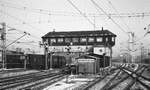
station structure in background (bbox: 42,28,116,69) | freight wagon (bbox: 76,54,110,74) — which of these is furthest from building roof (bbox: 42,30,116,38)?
freight wagon (bbox: 76,54,110,74)

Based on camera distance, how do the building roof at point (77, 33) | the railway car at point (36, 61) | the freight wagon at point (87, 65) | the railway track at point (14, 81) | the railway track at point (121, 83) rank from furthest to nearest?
Result: 1. the building roof at point (77, 33)
2. the railway car at point (36, 61)
3. the freight wagon at point (87, 65)
4. the railway track at point (121, 83)
5. the railway track at point (14, 81)

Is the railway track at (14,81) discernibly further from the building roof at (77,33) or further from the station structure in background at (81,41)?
the building roof at (77,33)

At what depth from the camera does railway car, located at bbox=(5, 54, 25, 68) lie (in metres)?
42.5

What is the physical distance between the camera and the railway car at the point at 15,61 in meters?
42.5

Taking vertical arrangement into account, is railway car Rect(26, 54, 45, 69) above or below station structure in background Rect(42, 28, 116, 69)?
below

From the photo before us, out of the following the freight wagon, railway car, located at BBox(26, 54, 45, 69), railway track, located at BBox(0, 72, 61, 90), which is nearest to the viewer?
railway track, located at BBox(0, 72, 61, 90)

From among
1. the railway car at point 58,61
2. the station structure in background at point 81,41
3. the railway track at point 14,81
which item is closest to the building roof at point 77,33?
the station structure in background at point 81,41

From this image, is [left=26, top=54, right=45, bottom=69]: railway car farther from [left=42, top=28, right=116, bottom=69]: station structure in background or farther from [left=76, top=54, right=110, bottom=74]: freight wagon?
[left=42, top=28, right=116, bottom=69]: station structure in background

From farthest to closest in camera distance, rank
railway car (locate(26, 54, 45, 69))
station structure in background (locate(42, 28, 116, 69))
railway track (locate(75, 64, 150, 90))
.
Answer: station structure in background (locate(42, 28, 116, 69))
railway car (locate(26, 54, 45, 69))
railway track (locate(75, 64, 150, 90))

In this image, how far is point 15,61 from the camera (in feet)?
146

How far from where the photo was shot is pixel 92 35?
72.8 metres

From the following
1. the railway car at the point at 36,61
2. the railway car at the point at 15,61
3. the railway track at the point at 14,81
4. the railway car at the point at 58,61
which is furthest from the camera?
the railway car at the point at 58,61

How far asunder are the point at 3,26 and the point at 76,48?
131ft

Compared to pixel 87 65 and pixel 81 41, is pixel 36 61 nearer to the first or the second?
pixel 87 65
